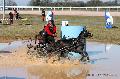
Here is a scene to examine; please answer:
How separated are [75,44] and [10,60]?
2.47m

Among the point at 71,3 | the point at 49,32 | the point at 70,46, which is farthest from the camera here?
the point at 71,3

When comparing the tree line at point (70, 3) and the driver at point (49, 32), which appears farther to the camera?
the tree line at point (70, 3)

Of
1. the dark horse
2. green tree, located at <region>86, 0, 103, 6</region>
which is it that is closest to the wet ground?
the dark horse

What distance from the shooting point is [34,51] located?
16.9 meters

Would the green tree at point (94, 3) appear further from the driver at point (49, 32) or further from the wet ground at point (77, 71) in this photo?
the wet ground at point (77, 71)

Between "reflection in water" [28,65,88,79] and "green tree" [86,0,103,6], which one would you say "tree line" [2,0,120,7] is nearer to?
"green tree" [86,0,103,6]

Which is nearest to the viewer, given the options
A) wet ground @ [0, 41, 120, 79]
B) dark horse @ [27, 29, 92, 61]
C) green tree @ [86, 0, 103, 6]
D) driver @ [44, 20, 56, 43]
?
wet ground @ [0, 41, 120, 79]

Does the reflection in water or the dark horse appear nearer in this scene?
the reflection in water

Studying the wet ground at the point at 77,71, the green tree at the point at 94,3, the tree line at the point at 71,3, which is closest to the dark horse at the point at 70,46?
the wet ground at the point at 77,71

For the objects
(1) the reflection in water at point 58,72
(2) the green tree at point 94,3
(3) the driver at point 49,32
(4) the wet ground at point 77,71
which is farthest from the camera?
(2) the green tree at point 94,3

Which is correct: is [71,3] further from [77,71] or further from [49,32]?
[77,71]

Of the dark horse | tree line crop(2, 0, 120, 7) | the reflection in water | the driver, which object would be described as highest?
the driver

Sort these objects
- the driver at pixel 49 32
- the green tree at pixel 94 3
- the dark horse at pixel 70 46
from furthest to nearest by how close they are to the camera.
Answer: the green tree at pixel 94 3, the driver at pixel 49 32, the dark horse at pixel 70 46

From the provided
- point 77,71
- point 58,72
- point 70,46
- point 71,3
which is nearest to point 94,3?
point 71,3
